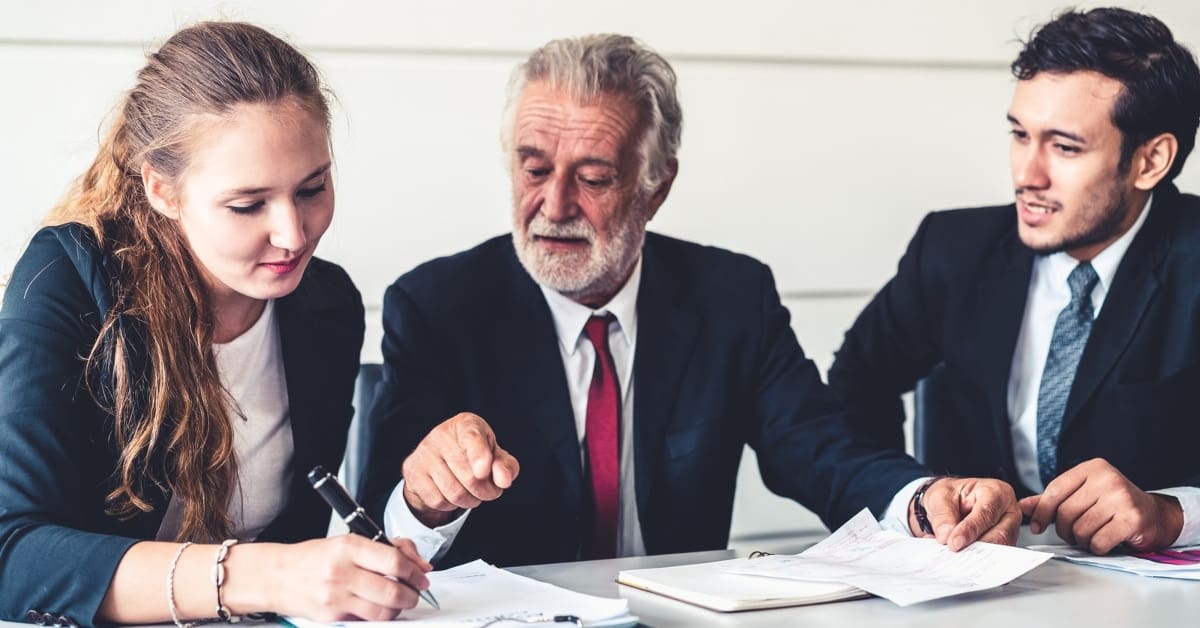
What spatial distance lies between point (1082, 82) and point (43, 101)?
6.64 ft

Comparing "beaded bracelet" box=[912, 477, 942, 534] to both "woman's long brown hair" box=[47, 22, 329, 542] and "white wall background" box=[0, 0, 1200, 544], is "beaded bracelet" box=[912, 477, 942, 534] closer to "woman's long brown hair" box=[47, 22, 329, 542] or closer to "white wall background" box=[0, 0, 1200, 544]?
"woman's long brown hair" box=[47, 22, 329, 542]

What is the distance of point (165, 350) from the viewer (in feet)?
4.91

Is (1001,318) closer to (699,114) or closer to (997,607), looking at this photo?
(699,114)

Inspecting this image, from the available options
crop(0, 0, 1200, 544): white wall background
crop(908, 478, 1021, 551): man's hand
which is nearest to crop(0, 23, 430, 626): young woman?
crop(908, 478, 1021, 551): man's hand

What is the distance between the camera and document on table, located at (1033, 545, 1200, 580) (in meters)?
1.47

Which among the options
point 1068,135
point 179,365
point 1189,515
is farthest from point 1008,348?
point 179,365

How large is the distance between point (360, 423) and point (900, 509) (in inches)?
33.5

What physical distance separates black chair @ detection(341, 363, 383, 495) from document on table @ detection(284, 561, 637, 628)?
582 millimetres

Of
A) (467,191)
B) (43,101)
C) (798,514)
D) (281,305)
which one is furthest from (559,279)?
(798,514)

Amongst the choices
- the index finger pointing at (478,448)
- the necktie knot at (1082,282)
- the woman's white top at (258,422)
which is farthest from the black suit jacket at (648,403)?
the necktie knot at (1082,282)

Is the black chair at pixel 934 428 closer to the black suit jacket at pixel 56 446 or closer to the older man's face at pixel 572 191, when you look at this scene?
the older man's face at pixel 572 191

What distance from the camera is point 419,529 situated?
161 centimetres

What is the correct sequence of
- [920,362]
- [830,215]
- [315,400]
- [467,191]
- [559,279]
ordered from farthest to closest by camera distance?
1. [830,215]
2. [467,191]
3. [920,362]
4. [559,279]
5. [315,400]

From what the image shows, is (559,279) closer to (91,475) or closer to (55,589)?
(91,475)
